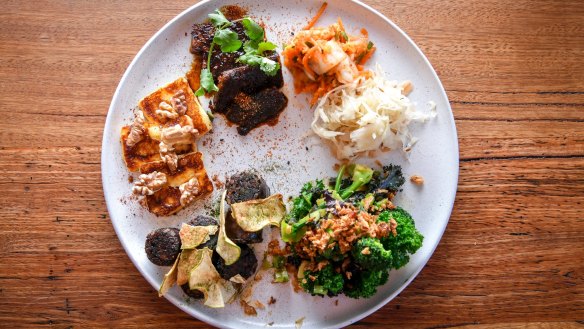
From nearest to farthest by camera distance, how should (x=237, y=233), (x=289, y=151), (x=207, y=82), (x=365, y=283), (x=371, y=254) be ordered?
(x=371, y=254) → (x=365, y=283) → (x=237, y=233) → (x=207, y=82) → (x=289, y=151)

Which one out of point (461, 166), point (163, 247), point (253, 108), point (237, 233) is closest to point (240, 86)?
point (253, 108)

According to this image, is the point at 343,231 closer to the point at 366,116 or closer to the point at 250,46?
the point at 366,116

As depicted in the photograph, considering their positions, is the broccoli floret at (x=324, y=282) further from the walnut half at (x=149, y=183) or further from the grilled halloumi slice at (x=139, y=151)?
the grilled halloumi slice at (x=139, y=151)

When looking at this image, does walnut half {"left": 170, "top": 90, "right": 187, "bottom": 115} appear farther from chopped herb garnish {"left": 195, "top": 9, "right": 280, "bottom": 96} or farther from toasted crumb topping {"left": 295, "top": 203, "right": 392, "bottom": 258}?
toasted crumb topping {"left": 295, "top": 203, "right": 392, "bottom": 258}

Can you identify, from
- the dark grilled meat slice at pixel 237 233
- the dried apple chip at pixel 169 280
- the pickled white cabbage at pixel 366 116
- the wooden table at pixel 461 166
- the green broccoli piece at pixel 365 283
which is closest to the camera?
the green broccoli piece at pixel 365 283

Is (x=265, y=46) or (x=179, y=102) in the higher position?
(x=265, y=46)

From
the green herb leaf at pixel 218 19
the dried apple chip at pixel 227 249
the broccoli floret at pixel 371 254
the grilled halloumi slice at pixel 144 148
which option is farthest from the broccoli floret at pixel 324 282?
the green herb leaf at pixel 218 19
